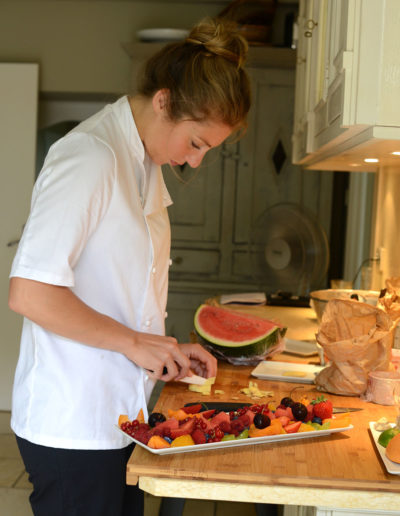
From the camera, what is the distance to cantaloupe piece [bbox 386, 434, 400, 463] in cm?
124

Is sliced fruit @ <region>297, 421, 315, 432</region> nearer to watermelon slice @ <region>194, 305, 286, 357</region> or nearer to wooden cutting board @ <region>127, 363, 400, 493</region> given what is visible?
wooden cutting board @ <region>127, 363, 400, 493</region>

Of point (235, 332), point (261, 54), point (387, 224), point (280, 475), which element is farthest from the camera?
point (261, 54)

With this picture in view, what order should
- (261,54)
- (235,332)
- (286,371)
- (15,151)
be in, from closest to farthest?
(286,371) < (235,332) < (261,54) < (15,151)

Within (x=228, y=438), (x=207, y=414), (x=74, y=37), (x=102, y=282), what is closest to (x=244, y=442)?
(x=228, y=438)

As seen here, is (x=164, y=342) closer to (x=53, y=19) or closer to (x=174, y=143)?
(x=174, y=143)

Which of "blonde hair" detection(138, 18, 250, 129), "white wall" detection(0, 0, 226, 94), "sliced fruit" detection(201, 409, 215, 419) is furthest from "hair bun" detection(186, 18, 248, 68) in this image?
"white wall" detection(0, 0, 226, 94)

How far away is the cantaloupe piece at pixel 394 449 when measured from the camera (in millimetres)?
1241

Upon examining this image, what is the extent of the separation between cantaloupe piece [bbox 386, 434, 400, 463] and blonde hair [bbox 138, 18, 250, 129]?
777 mm

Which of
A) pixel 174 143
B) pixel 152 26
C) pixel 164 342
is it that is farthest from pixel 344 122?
pixel 152 26

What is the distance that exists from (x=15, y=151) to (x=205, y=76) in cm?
343

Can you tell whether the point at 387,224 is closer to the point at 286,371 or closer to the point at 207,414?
the point at 286,371

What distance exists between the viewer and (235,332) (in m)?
2.27

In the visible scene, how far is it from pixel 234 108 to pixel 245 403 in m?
0.71

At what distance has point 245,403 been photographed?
5.37 ft
